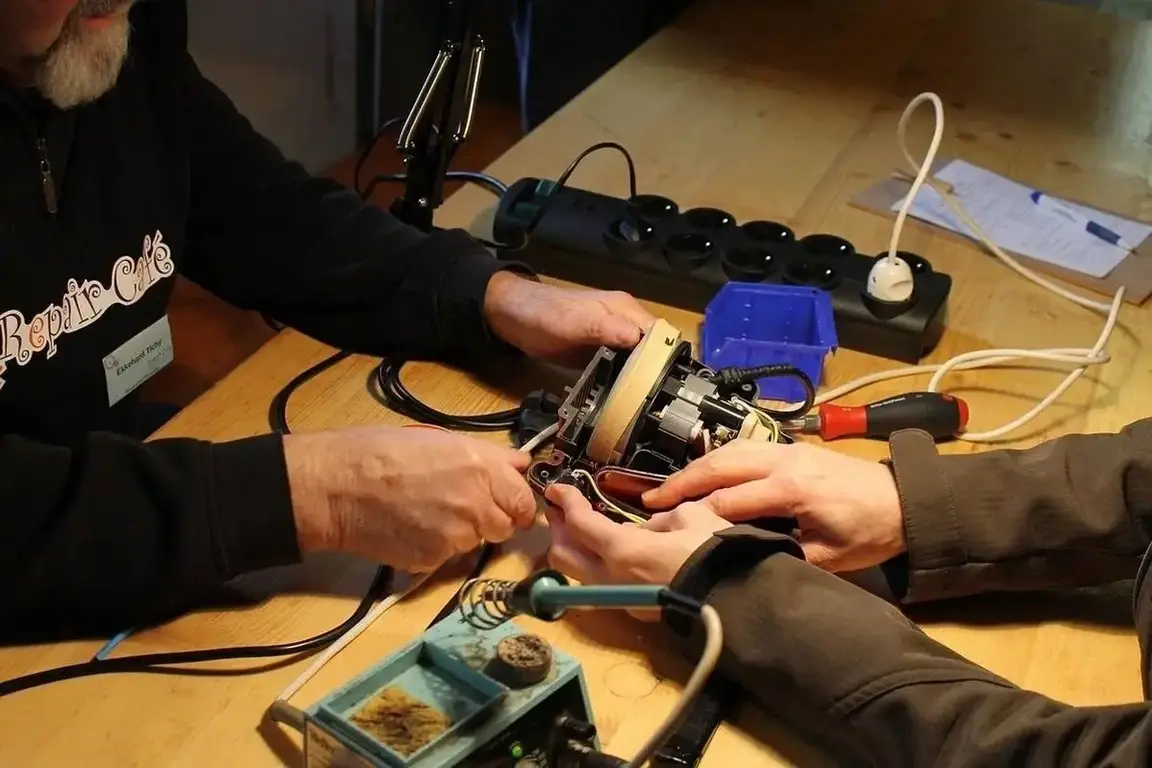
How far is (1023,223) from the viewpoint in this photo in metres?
1.53

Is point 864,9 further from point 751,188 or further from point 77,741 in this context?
point 77,741

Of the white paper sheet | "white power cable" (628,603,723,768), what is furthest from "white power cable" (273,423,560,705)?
the white paper sheet

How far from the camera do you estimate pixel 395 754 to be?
0.69m

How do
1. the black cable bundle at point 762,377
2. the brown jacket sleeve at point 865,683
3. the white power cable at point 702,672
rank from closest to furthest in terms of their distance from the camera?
the white power cable at point 702,672 → the brown jacket sleeve at point 865,683 → the black cable bundle at point 762,377

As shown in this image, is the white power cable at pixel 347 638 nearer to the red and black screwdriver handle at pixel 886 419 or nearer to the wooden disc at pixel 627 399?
the wooden disc at pixel 627 399

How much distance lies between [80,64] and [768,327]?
2.21ft

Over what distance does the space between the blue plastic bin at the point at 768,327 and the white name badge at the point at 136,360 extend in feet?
1.72

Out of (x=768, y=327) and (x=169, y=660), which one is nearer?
(x=169, y=660)

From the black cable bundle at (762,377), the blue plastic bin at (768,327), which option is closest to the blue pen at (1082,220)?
the blue plastic bin at (768,327)

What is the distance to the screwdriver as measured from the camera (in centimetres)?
111

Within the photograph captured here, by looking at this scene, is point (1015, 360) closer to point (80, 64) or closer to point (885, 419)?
point (885, 419)

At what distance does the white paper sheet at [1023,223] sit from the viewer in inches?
57.7

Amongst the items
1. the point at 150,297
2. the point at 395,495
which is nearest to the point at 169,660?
the point at 395,495

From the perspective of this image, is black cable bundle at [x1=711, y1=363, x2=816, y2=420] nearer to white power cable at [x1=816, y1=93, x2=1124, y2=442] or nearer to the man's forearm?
white power cable at [x1=816, y1=93, x2=1124, y2=442]
